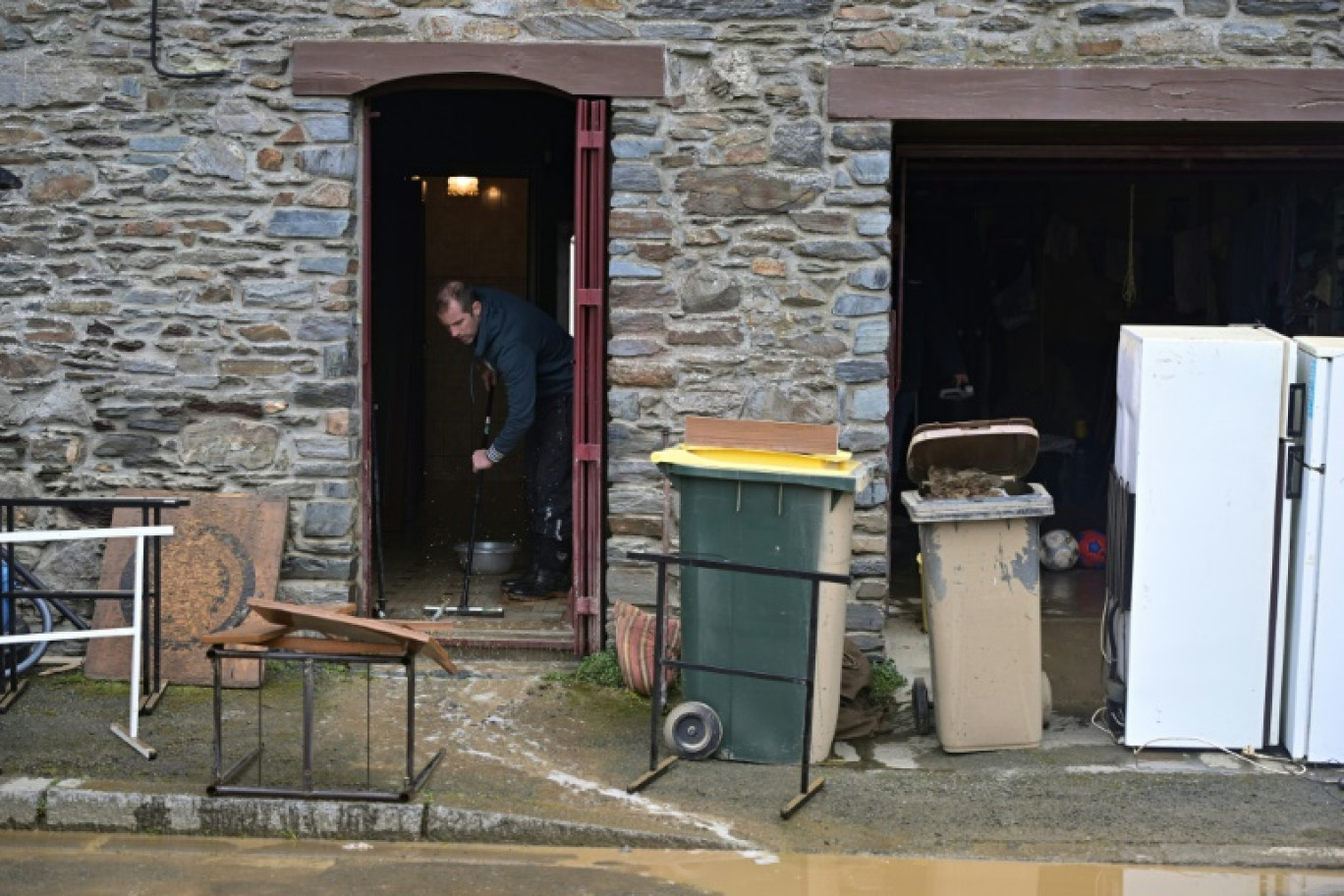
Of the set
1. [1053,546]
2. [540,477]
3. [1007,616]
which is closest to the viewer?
[1007,616]

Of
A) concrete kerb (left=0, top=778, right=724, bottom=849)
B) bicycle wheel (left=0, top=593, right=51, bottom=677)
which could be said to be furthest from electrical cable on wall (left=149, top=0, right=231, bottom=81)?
concrete kerb (left=0, top=778, right=724, bottom=849)

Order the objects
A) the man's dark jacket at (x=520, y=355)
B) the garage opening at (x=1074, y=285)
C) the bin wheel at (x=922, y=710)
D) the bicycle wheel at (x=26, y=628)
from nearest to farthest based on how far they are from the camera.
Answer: the bin wheel at (x=922, y=710) → the bicycle wheel at (x=26, y=628) → the man's dark jacket at (x=520, y=355) → the garage opening at (x=1074, y=285)

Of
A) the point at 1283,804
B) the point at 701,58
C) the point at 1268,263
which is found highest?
the point at 701,58

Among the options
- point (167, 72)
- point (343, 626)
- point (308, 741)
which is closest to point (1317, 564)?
point (343, 626)

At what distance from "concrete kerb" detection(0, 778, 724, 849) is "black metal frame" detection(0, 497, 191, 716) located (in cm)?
96

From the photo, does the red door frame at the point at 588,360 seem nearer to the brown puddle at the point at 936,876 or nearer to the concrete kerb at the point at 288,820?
the concrete kerb at the point at 288,820

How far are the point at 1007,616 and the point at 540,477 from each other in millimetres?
3303

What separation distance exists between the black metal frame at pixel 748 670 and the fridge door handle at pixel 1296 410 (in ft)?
6.17

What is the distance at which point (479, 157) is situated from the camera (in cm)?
1216

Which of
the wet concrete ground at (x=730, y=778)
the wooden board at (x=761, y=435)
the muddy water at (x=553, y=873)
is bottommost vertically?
the muddy water at (x=553, y=873)

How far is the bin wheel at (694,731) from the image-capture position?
684cm

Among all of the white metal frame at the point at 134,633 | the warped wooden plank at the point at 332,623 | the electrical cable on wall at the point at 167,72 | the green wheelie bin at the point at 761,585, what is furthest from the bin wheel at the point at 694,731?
the electrical cable on wall at the point at 167,72

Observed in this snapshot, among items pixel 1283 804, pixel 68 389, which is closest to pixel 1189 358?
pixel 1283 804

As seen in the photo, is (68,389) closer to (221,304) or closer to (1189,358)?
(221,304)
